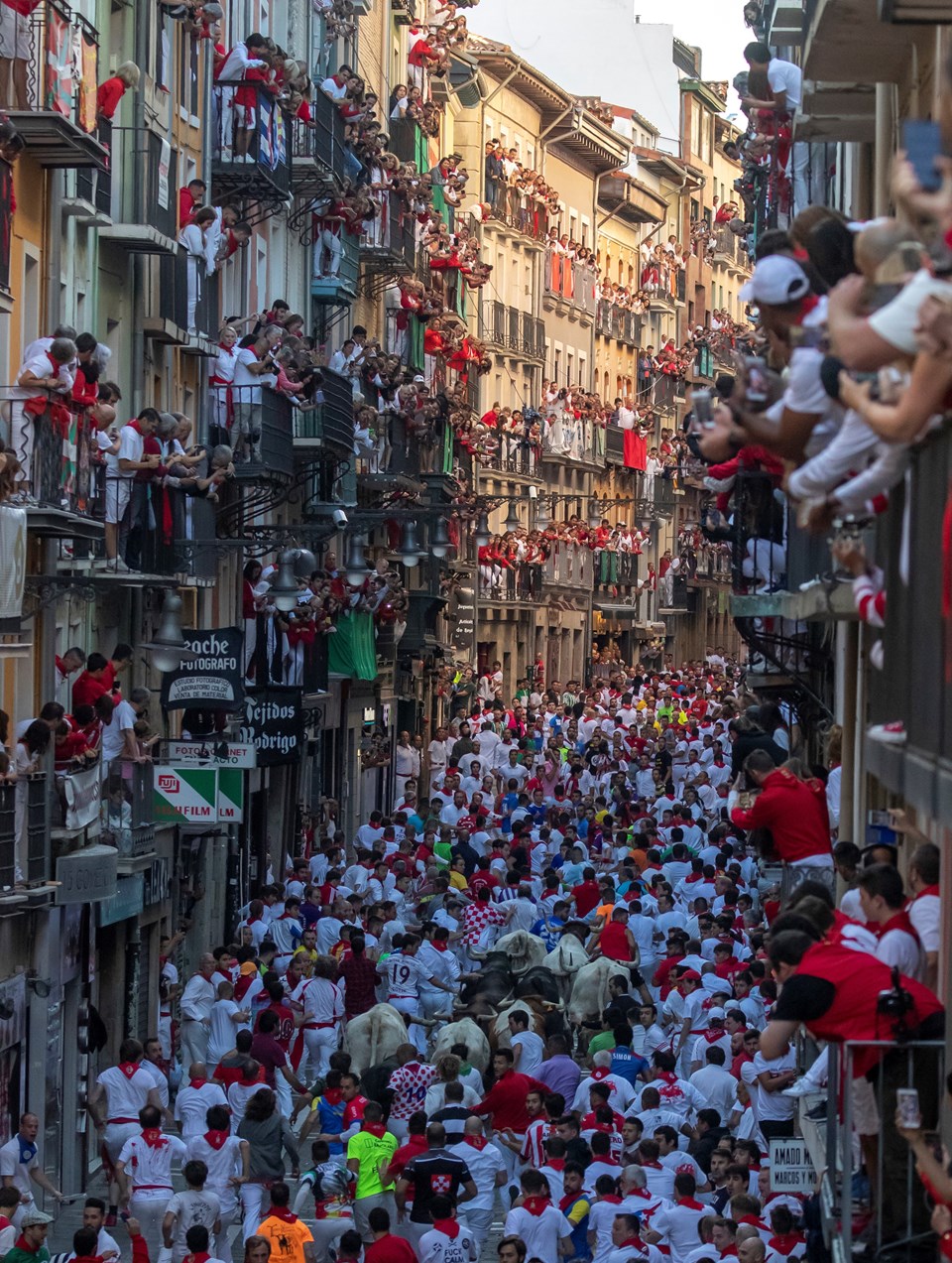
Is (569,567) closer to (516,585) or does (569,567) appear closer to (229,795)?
(516,585)

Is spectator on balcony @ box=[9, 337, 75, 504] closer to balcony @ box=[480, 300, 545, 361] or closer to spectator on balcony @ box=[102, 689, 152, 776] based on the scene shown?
spectator on balcony @ box=[102, 689, 152, 776]

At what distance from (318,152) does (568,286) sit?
133 feet

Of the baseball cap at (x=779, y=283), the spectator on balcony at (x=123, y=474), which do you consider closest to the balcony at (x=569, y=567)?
the spectator on balcony at (x=123, y=474)

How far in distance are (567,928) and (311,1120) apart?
16.9 feet

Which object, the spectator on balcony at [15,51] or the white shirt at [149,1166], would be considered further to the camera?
the spectator on balcony at [15,51]

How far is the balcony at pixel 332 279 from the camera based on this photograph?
42.2 metres

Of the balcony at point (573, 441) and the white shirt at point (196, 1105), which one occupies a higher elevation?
the balcony at point (573, 441)

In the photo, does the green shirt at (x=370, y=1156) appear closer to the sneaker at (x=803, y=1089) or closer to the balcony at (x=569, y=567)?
the sneaker at (x=803, y=1089)

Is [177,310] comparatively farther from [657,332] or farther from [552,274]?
[657,332]

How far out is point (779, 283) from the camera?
31.0 ft

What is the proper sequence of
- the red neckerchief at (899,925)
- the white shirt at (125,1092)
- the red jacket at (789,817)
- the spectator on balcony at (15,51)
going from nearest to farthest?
1. the red neckerchief at (899,925)
2. the red jacket at (789,817)
3. the white shirt at (125,1092)
4. the spectator on balcony at (15,51)

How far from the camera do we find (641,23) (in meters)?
93.3

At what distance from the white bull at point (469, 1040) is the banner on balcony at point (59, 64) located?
292 inches

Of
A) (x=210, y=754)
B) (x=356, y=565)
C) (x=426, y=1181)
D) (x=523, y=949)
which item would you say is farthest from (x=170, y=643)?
(x=426, y=1181)
